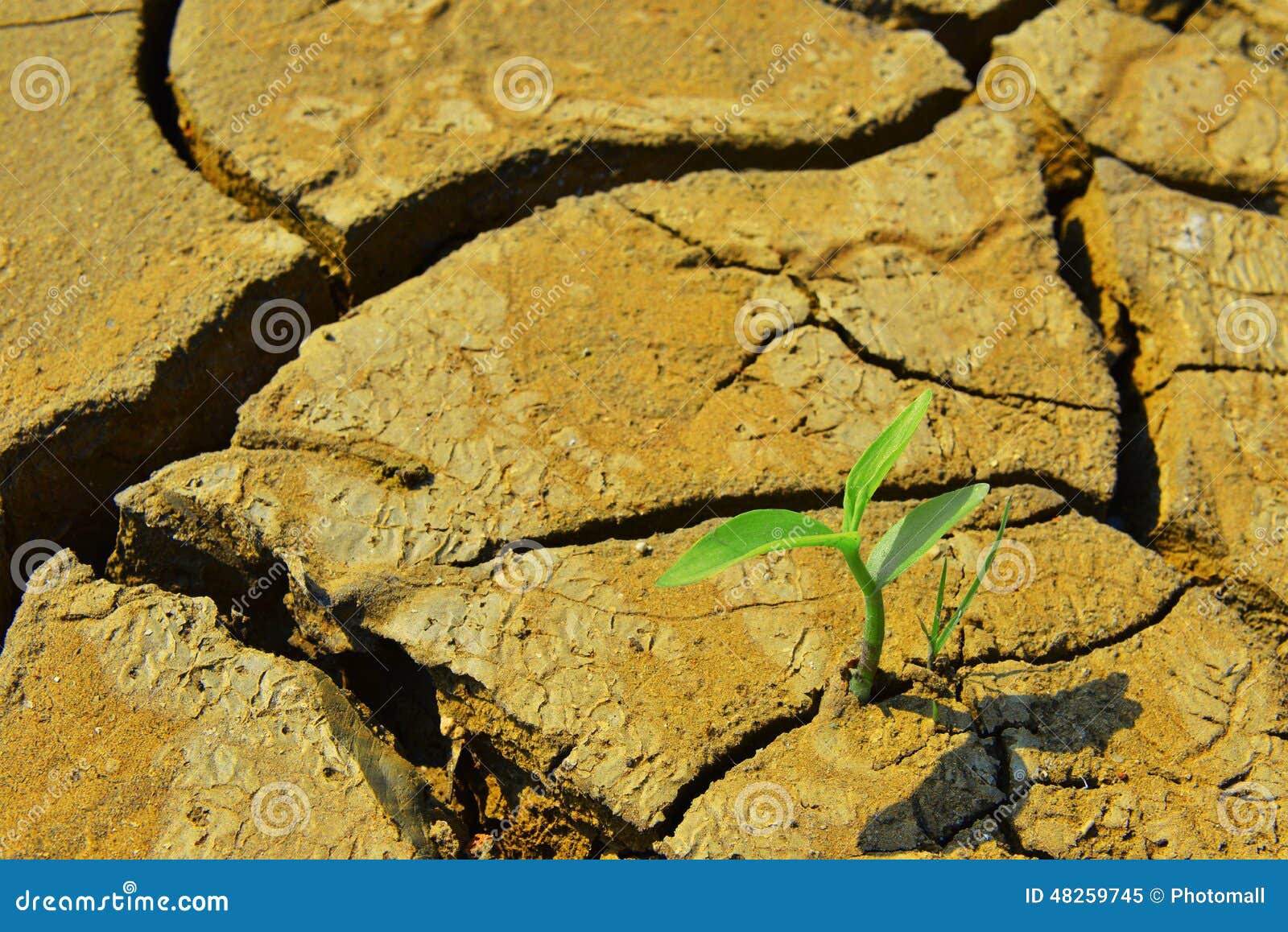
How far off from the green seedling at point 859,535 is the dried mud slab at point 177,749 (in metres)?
0.68

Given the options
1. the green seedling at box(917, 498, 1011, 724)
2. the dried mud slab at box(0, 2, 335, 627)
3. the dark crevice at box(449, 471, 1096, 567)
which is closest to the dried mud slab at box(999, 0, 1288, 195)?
the dark crevice at box(449, 471, 1096, 567)

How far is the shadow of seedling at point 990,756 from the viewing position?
172 centimetres

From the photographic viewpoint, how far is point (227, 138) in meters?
2.56

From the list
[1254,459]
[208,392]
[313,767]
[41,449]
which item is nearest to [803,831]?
[313,767]

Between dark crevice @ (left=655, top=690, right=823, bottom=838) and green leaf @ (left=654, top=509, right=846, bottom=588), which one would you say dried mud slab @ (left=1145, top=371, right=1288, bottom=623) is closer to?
dark crevice @ (left=655, top=690, right=823, bottom=838)

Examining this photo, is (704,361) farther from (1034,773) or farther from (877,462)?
(1034,773)

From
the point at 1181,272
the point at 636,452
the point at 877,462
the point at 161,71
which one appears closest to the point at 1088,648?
the point at 877,462

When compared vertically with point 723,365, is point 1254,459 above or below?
below

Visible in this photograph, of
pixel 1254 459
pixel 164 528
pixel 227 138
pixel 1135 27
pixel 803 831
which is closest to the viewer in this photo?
pixel 803 831

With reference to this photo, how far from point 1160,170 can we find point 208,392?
7.30 feet

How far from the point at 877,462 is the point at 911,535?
13 cm

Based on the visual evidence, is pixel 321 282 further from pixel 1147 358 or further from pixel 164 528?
pixel 1147 358

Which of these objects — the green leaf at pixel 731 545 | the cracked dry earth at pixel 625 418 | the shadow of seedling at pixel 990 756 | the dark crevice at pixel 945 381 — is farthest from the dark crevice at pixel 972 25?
the green leaf at pixel 731 545

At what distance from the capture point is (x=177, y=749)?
1826mm
